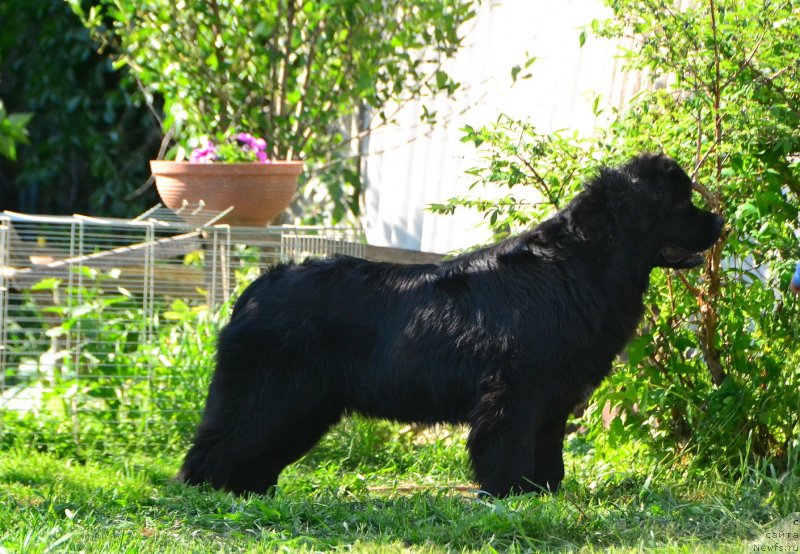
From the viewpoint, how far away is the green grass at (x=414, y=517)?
3.41m

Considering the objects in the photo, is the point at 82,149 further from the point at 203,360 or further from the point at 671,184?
the point at 671,184

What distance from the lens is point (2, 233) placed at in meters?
5.80

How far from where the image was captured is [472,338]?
14.2 feet

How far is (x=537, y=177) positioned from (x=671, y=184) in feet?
2.05

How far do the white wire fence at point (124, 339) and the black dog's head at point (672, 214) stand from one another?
2.47 m

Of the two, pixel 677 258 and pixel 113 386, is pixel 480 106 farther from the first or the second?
pixel 677 258

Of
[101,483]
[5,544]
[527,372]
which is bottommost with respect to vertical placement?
[101,483]

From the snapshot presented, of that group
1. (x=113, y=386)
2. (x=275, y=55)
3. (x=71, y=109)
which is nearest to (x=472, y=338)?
(x=113, y=386)

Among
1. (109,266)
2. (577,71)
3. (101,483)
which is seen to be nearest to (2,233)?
(109,266)

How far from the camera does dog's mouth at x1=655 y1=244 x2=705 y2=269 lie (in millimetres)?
4273

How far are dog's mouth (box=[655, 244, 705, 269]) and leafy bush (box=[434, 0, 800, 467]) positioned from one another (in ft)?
0.69

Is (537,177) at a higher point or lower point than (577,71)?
lower

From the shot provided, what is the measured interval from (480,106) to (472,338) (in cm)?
360

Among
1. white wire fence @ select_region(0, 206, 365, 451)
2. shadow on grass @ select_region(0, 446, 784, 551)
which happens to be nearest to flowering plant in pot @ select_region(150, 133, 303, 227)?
white wire fence @ select_region(0, 206, 365, 451)
